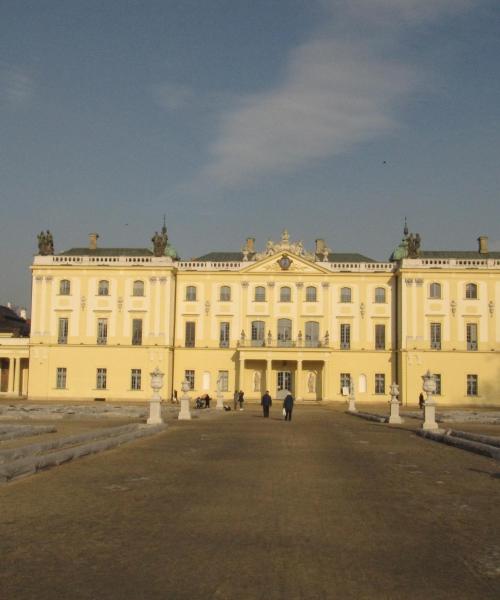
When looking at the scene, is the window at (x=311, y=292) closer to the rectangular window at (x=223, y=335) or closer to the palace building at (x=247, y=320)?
the palace building at (x=247, y=320)

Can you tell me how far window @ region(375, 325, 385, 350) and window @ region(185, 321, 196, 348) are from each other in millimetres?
15771

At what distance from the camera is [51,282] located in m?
65.9

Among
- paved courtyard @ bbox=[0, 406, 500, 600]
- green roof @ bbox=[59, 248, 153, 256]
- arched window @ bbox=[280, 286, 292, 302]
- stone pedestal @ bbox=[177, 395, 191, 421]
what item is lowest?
paved courtyard @ bbox=[0, 406, 500, 600]

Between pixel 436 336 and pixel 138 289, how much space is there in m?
25.5

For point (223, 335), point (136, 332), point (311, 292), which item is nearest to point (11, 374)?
point (136, 332)

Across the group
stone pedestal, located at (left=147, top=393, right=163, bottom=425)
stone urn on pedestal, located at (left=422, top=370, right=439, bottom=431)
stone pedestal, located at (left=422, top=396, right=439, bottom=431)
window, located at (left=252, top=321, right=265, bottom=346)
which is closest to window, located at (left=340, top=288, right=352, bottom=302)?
window, located at (left=252, top=321, right=265, bottom=346)

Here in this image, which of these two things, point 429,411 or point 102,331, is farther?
point 102,331

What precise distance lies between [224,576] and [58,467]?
8386 millimetres

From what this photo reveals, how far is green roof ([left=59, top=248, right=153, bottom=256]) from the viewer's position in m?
69.5

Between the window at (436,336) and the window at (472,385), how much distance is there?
3560 millimetres

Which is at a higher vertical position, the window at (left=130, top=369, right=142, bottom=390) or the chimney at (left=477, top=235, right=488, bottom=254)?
the chimney at (left=477, top=235, right=488, bottom=254)

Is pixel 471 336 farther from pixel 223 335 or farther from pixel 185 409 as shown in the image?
pixel 185 409

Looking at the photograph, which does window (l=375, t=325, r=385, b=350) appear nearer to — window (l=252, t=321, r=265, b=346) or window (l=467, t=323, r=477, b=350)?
window (l=467, t=323, r=477, b=350)

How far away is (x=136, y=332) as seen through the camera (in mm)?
65188
